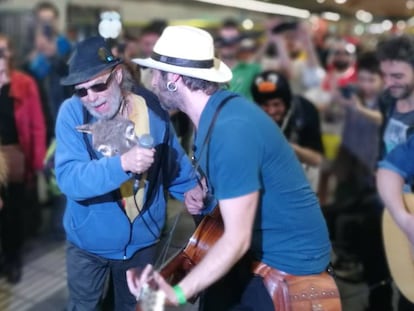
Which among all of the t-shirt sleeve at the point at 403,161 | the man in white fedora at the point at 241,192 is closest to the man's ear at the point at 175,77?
the man in white fedora at the point at 241,192

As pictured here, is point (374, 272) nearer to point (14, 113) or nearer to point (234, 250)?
point (234, 250)

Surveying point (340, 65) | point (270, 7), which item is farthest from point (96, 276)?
point (340, 65)

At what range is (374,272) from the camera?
12.0 ft

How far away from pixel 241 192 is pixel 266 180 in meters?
0.19

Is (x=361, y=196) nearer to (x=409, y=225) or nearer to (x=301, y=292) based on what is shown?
(x=409, y=225)

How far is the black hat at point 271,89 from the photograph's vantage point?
3.72m

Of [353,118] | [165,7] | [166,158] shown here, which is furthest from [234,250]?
[165,7]

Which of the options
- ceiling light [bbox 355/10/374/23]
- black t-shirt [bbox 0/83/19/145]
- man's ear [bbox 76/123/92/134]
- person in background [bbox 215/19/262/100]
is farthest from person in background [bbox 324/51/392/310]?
black t-shirt [bbox 0/83/19/145]

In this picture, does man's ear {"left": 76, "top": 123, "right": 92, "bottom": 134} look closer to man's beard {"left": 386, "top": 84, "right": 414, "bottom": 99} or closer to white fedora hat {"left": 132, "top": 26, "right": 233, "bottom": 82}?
white fedora hat {"left": 132, "top": 26, "right": 233, "bottom": 82}

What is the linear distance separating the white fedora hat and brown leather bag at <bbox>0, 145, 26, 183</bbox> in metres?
2.14

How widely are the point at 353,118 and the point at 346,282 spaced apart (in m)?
1.70

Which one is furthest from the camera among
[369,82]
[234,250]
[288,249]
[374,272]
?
[369,82]

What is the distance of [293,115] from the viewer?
383 cm

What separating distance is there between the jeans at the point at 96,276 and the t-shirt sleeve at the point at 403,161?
1.12 metres
